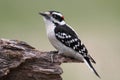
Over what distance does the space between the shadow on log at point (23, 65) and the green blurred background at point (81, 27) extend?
1.70 metres

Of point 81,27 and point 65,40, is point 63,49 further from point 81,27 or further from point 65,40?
point 81,27

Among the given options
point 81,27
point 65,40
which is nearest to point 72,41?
point 65,40

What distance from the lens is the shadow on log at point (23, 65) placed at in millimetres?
5332

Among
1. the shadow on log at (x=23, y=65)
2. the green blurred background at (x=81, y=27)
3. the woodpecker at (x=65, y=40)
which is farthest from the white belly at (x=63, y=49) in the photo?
the green blurred background at (x=81, y=27)

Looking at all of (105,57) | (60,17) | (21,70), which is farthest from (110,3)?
(21,70)

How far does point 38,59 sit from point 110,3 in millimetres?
3823

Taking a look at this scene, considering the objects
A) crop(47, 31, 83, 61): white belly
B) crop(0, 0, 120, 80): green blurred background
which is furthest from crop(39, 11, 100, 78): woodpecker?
crop(0, 0, 120, 80): green blurred background

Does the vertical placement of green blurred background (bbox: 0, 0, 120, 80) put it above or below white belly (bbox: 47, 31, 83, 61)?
below

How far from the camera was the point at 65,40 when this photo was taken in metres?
5.83

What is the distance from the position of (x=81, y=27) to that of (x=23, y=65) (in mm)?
2888

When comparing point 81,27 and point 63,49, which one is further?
point 81,27

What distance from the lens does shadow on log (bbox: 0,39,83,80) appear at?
5.33 m

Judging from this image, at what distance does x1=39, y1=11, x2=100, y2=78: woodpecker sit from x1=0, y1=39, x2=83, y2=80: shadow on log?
14.6 inches

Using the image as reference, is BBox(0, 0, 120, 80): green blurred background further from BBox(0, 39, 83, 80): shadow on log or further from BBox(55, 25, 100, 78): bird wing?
BBox(0, 39, 83, 80): shadow on log
